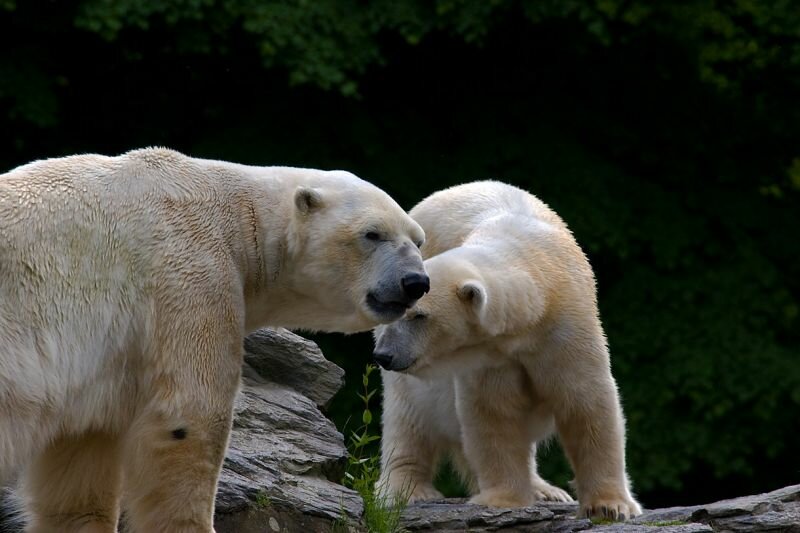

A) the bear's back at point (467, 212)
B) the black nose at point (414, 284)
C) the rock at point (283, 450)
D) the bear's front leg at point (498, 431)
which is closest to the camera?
the black nose at point (414, 284)

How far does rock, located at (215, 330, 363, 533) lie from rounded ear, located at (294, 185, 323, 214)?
45.7 inches

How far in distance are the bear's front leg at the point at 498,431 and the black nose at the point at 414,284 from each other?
67.2 inches

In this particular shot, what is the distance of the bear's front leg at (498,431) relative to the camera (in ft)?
19.4

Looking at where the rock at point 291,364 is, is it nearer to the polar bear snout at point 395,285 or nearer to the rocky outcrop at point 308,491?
the rocky outcrop at point 308,491

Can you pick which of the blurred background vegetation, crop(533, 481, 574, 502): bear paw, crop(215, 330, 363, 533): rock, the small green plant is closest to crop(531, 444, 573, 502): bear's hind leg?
crop(533, 481, 574, 502): bear paw

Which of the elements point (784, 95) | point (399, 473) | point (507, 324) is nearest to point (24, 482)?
point (507, 324)

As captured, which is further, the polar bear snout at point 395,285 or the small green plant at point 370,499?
the small green plant at point 370,499

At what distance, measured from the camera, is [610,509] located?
5773mm

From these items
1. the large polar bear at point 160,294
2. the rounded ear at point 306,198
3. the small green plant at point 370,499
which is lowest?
the small green plant at point 370,499

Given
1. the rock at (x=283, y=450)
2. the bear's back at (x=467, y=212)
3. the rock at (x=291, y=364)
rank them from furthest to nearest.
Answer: the bear's back at (x=467, y=212) < the rock at (x=291, y=364) < the rock at (x=283, y=450)

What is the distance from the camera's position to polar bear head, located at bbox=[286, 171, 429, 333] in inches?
169

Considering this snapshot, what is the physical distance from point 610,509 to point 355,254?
2.06m

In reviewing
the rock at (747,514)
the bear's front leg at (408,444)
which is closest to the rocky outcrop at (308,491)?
the rock at (747,514)

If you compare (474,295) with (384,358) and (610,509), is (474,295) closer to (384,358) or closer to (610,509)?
(384,358)
